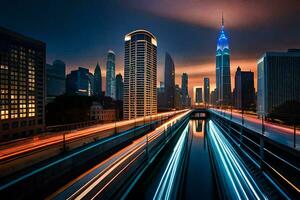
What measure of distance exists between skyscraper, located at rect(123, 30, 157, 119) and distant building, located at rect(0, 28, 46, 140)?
59016mm

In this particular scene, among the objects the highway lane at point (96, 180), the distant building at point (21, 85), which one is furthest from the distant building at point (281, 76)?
the highway lane at point (96, 180)

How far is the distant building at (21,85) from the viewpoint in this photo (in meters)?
37.2

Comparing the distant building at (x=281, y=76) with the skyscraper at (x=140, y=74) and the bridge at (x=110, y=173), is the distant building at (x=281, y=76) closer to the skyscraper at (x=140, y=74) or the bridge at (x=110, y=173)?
the skyscraper at (x=140, y=74)

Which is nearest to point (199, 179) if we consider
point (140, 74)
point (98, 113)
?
point (98, 113)

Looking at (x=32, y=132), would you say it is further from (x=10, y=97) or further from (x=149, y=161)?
(x=149, y=161)

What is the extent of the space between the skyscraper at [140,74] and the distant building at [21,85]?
194 feet

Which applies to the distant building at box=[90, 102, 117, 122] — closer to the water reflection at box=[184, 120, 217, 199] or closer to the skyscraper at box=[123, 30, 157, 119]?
the water reflection at box=[184, 120, 217, 199]

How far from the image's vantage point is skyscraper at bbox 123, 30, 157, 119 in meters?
105

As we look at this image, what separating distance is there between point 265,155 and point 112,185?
895cm

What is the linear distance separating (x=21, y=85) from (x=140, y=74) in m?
74.4

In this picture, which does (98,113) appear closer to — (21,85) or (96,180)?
(21,85)

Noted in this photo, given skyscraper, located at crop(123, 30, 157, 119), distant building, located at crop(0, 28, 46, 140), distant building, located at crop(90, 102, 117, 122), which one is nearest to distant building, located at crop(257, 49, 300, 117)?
skyscraper, located at crop(123, 30, 157, 119)

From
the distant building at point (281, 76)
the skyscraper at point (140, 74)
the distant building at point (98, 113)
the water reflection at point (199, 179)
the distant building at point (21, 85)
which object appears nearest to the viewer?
the water reflection at point (199, 179)

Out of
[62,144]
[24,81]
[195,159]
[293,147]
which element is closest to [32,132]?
[24,81]
